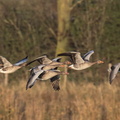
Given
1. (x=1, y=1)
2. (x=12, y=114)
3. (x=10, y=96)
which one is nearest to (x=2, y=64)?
(x=10, y=96)

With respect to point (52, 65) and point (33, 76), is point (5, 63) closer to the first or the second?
point (52, 65)

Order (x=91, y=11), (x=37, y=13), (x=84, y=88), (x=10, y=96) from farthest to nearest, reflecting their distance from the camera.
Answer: (x=37, y=13), (x=91, y=11), (x=84, y=88), (x=10, y=96)

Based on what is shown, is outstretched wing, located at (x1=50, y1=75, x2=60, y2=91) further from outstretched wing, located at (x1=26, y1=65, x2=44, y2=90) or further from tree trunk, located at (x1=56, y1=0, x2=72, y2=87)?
tree trunk, located at (x1=56, y1=0, x2=72, y2=87)

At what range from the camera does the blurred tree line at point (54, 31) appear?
46.2ft

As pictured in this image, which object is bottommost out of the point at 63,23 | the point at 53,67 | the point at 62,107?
the point at 62,107

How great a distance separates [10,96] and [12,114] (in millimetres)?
592

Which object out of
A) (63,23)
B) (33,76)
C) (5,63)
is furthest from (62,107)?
(63,23)

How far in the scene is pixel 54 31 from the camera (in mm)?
15055

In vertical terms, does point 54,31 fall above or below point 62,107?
above

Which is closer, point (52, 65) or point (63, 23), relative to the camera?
point (52, 65)

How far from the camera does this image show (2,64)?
29.5ft

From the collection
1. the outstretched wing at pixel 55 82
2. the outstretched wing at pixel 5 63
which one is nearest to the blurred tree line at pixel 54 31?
the outstretched wing at pixel 5 63

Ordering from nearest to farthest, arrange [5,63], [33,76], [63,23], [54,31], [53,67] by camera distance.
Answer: [33,76] → [53,67] → [5,63] → [63,23] → [54,31]

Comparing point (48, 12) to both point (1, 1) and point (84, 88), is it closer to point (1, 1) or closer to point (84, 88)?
point (1, 1)
